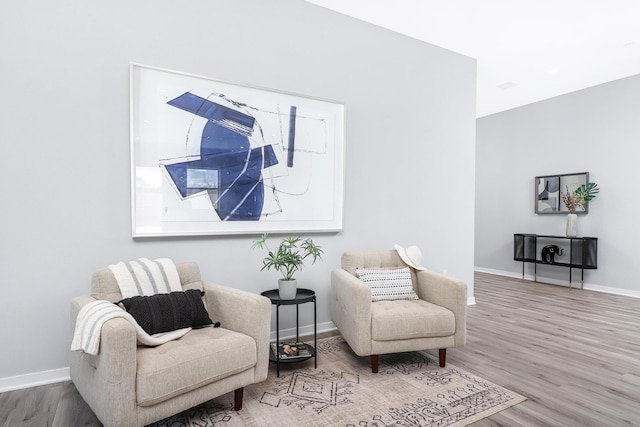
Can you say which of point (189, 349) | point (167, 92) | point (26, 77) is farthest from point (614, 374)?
point (26, 77)

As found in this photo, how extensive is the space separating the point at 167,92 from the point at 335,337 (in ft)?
7.90

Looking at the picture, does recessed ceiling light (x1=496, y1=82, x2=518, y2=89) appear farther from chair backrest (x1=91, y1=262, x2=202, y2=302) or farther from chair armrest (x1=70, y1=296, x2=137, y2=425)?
chair armrest (x1=70, y1=296, x2=137, y2=425)

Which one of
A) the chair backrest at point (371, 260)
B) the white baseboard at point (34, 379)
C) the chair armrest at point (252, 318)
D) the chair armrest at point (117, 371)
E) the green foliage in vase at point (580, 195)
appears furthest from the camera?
the green foliage in vase at point (580, 195)

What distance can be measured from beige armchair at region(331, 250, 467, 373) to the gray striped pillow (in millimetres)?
61

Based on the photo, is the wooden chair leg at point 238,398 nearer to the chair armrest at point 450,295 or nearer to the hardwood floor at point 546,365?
the hardwood floor at point 546,365

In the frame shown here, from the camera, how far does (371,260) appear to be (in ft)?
10.6

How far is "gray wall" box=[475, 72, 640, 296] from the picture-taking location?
5191mm

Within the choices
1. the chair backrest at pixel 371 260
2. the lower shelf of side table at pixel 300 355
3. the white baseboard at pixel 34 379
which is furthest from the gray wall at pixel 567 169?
the white baseboard at pixel 34 379

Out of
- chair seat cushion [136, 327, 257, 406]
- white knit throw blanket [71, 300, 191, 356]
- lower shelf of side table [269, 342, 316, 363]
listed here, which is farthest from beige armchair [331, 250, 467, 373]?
white knit throw blanket [71, 300, 191, 356]

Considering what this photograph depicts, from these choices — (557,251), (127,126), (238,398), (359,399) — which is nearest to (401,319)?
(359,399)

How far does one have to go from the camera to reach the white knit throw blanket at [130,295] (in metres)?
1.69

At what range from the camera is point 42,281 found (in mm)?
2385

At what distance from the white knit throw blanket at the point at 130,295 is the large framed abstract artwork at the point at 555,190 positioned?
5.82 metres

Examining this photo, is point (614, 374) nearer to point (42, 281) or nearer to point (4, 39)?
point (42, 281)
